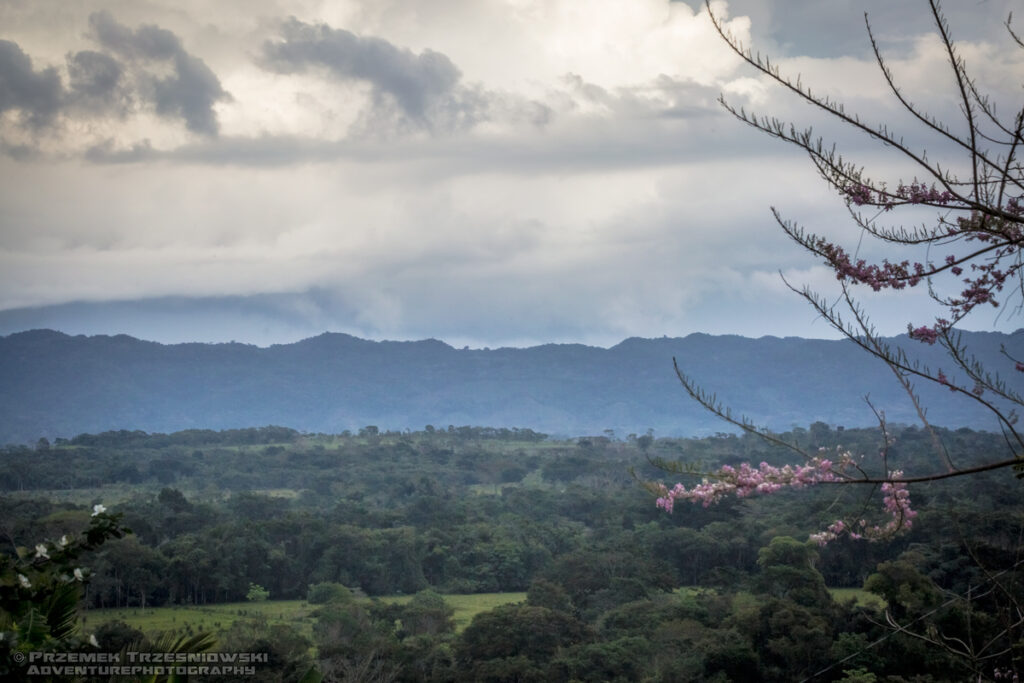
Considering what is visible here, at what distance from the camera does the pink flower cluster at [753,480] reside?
3.83 m

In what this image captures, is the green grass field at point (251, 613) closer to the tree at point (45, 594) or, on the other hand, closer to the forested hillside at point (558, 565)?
the forested hillside at point (558, 565)

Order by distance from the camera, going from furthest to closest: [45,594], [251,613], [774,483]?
[251,613] < [45,594] < [774,483]

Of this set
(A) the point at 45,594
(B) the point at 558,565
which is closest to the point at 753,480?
(A) the point at 45,594

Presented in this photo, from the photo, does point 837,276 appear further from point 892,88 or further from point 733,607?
point 733,607

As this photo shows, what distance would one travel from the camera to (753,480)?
393 cm

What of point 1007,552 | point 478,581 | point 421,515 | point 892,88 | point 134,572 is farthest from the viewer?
point 421,515

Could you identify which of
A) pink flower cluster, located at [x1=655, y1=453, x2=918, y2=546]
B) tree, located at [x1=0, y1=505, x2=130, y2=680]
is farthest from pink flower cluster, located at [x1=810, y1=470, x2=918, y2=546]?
tree, located at [x1=0, y1=505, x2=130, y2=680]

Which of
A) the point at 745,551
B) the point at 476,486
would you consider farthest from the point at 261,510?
the point at 745,551

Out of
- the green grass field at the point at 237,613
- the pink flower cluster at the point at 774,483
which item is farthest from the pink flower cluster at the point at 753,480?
the green grass field at the point at 237,613

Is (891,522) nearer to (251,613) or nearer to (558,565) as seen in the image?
(251,613)

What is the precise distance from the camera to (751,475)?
3.99 metres

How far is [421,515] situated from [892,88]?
5022 centimetres

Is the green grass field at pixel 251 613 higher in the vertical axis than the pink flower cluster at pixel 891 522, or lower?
lower

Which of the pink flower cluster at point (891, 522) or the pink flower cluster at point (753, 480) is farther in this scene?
the pink flower cluster at point (891, 522)
